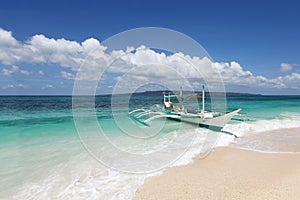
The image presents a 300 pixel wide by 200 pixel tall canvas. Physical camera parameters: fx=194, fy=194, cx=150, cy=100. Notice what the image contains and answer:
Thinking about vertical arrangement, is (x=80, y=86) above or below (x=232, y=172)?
above

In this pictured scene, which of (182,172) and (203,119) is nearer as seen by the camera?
(182,172)

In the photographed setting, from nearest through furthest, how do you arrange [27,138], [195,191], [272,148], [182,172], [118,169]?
[195,191] < [182,172] < [118,169] < [272,148] < [27,138]

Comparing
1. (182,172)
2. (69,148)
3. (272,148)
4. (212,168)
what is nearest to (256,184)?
(212,168)

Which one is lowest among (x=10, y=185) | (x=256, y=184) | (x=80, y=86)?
(x=10, y=185)

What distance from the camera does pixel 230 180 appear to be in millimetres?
4434

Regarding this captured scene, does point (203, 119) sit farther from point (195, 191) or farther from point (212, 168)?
point (195, 191)

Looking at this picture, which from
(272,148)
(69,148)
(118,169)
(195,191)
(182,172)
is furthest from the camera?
(69,148)

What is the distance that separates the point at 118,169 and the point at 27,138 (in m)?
7.26

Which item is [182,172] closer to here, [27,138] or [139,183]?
[139,183]

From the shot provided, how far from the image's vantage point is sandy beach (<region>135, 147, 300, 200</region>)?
3770 millimetres

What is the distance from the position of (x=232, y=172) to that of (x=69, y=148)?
659 cm

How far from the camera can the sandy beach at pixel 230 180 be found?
3.77 metres

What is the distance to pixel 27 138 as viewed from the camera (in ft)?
34.2

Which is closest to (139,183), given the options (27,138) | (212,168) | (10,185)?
(212,168)
